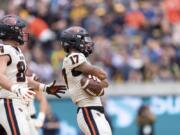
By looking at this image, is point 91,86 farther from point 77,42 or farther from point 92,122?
point 77,42

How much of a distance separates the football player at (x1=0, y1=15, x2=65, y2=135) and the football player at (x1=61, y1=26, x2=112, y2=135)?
0.73 ft

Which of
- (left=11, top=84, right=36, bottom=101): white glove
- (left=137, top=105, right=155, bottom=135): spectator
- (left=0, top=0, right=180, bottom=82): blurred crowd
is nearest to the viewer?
(left=11, top=84, right=36, bottom=101): white glove

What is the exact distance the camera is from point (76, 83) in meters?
9.85

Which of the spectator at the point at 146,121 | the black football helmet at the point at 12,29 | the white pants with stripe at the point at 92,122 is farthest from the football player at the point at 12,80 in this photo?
the spectator at the point at 146,121

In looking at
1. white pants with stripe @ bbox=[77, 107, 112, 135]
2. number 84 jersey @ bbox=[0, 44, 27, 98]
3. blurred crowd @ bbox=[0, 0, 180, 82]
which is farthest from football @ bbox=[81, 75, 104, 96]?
blurred crowd @ bbox=[0, 0, 180, 82]

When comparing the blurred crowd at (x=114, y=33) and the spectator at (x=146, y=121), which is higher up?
the blurred crowd at (x=114, y=33)

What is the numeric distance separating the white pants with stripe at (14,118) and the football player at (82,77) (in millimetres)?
686

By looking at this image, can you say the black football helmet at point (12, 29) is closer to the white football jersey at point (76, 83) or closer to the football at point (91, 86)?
the white football jersey at point (76, 83)

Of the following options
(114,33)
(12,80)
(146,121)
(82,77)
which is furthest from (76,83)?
(114,33)

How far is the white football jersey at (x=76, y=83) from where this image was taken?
9766 millimetres

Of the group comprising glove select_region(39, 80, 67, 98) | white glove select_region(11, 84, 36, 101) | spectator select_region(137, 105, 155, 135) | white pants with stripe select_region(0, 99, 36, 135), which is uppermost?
white glove select_region(11, 84, 36, 101)

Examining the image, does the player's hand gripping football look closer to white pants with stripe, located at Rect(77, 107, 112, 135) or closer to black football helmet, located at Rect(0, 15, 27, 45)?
white pants with stripe, located at Rect(77, 107, 112, 135)

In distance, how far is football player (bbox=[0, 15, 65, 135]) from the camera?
365 inches

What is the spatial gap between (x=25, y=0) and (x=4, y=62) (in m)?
8.84
